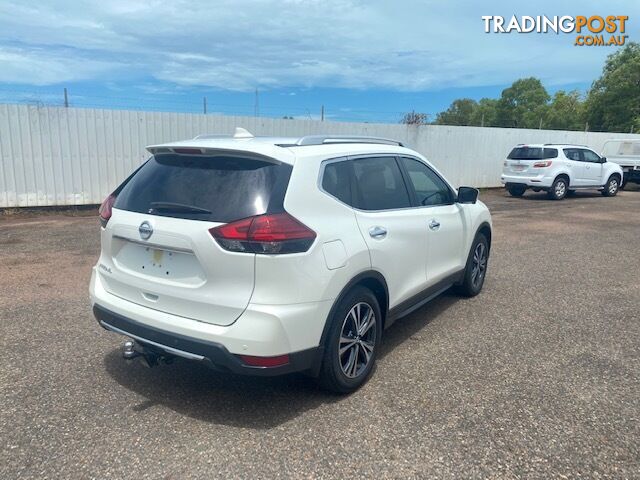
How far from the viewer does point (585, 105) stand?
37000 millimetres

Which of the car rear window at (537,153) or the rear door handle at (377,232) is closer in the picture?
the rear door handle at (377,232)

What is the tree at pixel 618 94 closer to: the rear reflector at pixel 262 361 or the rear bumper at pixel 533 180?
the rear bumper at pixel 533 180

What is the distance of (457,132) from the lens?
56.2ft

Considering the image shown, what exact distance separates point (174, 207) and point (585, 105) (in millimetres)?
40939

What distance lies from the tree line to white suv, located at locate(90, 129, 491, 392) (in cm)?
1377

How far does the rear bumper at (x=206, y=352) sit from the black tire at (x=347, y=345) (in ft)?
0.41

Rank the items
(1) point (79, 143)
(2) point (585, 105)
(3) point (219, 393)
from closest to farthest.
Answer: (3) point (219, 393) → (1) point (79, 143) → (2) point (585, 105)

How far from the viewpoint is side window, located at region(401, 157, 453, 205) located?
14.0 feet

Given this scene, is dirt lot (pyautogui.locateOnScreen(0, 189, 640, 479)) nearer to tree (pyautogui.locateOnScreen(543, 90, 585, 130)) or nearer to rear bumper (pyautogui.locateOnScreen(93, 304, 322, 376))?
rear bumper (pyautogui.locateOnScreen(93, 304, 322, 376))

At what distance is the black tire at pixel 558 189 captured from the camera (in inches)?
615

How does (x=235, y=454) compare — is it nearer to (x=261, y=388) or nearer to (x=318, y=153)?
(x=261, y=388)

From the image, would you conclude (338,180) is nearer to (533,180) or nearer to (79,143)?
(79,143)

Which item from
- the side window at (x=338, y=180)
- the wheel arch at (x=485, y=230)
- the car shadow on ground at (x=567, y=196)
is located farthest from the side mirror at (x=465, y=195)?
the car shadow on ground at (x=567, y=196)

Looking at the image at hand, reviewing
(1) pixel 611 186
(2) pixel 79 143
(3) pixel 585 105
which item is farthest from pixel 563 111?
(2) pixel 79 143
